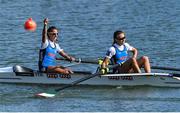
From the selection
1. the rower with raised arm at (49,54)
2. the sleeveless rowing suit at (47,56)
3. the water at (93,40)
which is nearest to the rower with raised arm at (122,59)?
the water at (93,40)

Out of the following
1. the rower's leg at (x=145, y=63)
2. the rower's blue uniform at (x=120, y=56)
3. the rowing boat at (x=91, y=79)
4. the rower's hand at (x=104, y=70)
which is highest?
the rower's blue uniform at (x=120, y=56)

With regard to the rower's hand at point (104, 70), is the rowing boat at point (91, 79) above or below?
below

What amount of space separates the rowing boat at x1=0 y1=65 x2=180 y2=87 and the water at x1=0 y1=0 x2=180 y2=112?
265 millimetres

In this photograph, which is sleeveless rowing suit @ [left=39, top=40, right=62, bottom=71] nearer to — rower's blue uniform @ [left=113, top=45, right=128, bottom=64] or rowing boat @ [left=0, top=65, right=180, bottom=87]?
rowing boat @ [left=0, top=65, right=180, bottom=87]

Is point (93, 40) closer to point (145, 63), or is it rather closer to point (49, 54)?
point (49, 54)

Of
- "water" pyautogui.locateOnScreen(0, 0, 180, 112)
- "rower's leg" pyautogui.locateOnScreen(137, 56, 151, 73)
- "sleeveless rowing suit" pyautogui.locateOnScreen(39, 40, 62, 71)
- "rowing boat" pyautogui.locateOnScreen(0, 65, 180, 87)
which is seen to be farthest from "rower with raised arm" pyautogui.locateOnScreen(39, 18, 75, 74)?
"rower's leg" pyautogui.locateOnScreen(137, 56, 151, 73)

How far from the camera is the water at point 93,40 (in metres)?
20.1

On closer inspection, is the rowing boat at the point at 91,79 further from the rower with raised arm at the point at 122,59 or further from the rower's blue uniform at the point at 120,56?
the rower's blue uniform at the point at 120,56

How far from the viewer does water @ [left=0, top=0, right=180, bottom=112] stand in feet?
66.0

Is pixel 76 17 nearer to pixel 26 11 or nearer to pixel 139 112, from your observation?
pixel 26 11

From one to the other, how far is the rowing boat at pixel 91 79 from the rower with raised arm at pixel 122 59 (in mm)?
198

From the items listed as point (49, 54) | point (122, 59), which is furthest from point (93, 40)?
point (122, 59)

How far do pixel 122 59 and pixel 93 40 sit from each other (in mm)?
8068

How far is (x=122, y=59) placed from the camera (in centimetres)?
2262
